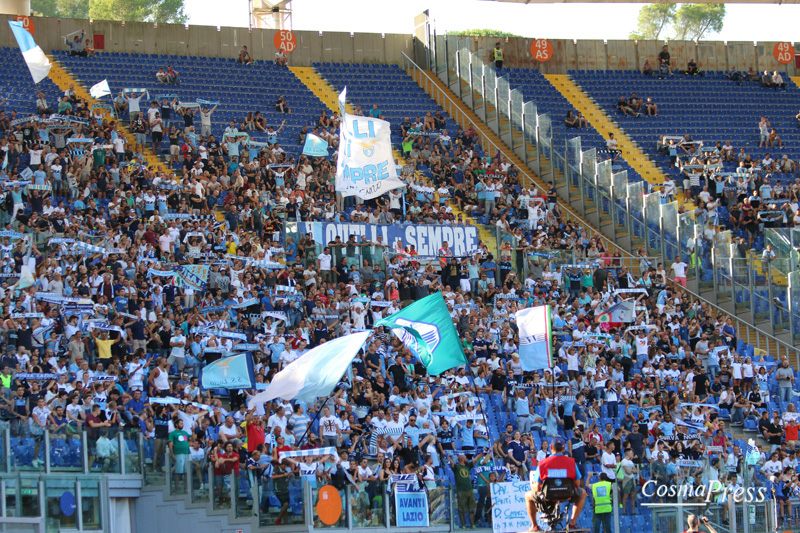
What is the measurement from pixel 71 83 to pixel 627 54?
22080mm

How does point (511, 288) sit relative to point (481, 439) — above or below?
above

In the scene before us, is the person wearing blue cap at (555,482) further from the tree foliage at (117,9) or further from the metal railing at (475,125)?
the tree foliage at (117,9)

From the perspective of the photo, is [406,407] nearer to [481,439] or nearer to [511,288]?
[481,439]

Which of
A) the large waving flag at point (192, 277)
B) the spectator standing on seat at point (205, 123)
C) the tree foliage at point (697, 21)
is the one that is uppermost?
the tree foliage at point (697, 21)

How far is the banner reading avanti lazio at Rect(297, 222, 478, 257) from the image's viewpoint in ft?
99.3

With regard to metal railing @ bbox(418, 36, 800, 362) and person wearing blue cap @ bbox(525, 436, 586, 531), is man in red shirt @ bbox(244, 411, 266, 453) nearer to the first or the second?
person wearing blue cap @ bbox(525, 436, 586, 531)

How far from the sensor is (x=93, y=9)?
261 feet

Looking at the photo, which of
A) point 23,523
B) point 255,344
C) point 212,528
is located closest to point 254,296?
point 255,344

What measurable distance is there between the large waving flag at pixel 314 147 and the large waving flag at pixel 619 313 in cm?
968

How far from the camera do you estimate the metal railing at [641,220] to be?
31.5 m

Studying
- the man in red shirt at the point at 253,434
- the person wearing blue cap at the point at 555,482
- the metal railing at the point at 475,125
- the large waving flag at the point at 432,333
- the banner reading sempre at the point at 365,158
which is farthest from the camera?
the metal railing at the point at 475,125

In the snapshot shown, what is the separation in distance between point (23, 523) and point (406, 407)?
723 centimetres

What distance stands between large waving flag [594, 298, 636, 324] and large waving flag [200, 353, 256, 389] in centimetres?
944

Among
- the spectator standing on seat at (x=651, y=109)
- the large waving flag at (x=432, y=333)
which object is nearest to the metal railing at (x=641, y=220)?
the spectator standing on seat at (x=651, y=109)
